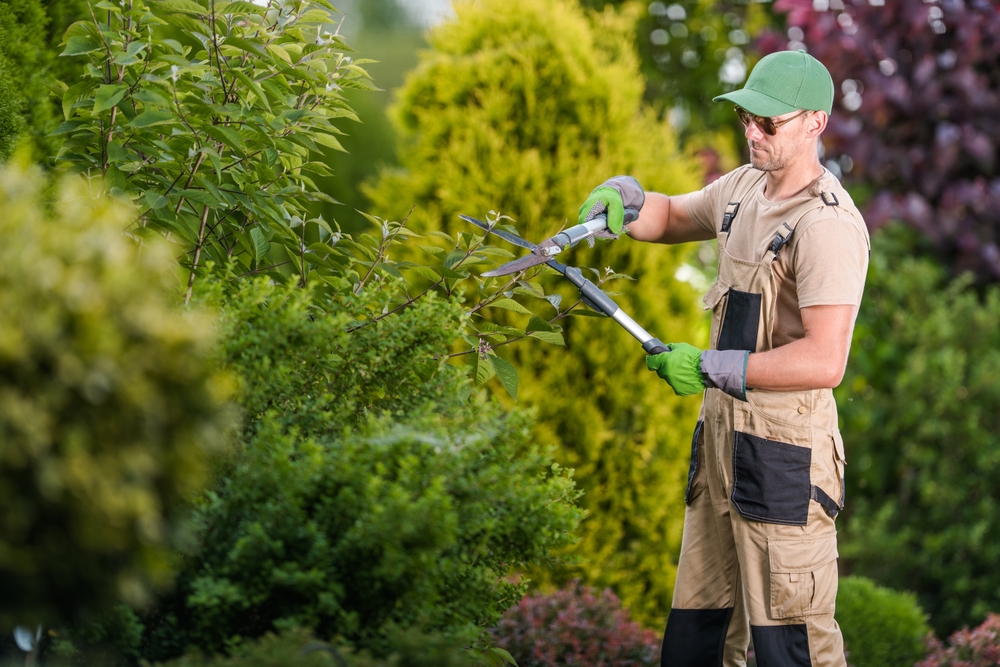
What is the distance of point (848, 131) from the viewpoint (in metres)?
4.63

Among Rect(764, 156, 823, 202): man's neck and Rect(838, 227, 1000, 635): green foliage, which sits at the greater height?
Rect(764, 156, 823, 202): man's neck

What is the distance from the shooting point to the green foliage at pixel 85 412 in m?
1.24

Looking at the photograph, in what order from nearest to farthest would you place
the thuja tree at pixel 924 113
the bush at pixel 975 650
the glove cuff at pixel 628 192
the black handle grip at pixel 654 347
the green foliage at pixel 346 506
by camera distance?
the green foliage at pixel 346 506 < the black handle grip at pixel 654 347 < the glove cuff at pixel 628 192 < the bush at pixel 975 650 < the thuja tree at pixel 924 113

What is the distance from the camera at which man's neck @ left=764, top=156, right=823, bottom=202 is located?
2473 millimetres

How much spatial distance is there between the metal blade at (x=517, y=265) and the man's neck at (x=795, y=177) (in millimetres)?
682

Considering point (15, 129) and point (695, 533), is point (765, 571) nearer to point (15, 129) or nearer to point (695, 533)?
point (695, 533)

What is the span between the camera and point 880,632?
3.47 meters

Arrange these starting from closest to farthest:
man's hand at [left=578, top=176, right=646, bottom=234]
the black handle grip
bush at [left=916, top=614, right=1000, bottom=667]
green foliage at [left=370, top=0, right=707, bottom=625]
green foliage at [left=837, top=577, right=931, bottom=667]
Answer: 1. the black handle grip
2. man's hand at [left=578, top=176, right=646, bottom=234]
3. bush at [left=916, top=614, right=1000, bottom=667]
4. green foliage at [left=837, top=577, right=931, bottom=667]
5. green foliage at [left=370, top=0, right=707, bottom=625]

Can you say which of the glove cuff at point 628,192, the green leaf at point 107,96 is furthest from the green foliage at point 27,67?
the glove cuff at point 628,192

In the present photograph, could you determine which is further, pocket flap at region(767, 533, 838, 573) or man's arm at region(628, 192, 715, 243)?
man's arm at region(628, 192, 715, 243)

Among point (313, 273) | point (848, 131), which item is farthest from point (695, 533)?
point (848, 131)

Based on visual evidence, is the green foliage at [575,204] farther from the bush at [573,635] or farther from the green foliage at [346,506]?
the green foliage at [346,506]

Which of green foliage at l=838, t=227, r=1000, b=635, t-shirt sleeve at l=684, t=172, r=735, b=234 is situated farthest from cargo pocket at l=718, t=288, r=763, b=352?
green foliage at l=838, t=227, r=1000, b=635

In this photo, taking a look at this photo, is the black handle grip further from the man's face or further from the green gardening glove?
the man's face
